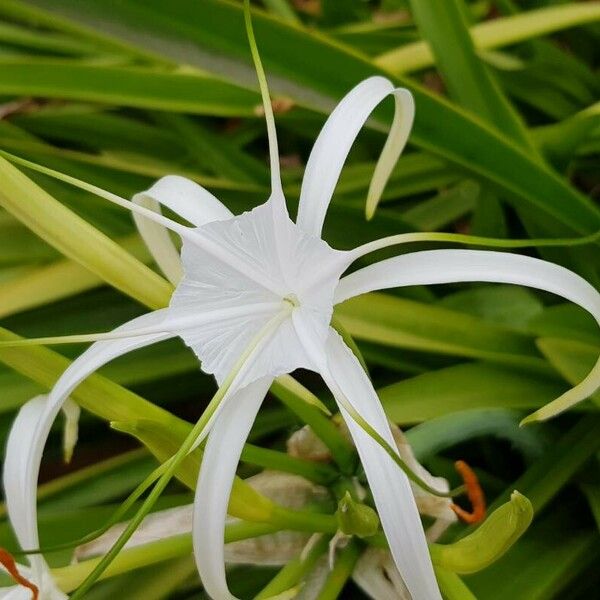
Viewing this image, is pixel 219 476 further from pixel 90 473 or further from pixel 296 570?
pixel 90 473

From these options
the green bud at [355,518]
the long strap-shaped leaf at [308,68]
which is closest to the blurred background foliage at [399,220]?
the long strap-shaped leaf at [308,68]

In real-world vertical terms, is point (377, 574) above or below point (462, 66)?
below

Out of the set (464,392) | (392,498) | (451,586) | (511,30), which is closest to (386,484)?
(392,498)

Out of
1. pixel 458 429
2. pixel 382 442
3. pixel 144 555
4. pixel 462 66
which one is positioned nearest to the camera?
pixel 382 442

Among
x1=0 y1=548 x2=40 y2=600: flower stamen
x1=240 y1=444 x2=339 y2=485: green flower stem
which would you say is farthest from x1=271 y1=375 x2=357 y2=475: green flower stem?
x1=0 y1=548 x2=40 y2=600: flower stamen

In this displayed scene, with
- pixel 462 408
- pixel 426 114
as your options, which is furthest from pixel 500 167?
pixel 462 408
